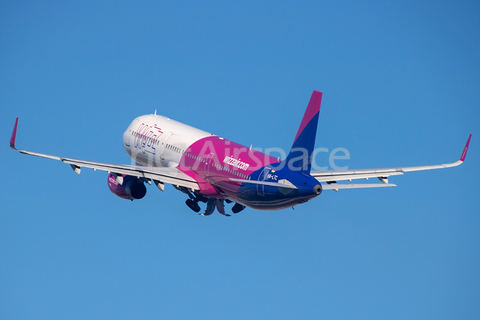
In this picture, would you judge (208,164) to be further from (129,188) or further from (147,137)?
(147,137)

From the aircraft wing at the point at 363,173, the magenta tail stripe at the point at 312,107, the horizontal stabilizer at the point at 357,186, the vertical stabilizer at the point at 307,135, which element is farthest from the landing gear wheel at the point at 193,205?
the magenta tail stripe at the point at 312,107

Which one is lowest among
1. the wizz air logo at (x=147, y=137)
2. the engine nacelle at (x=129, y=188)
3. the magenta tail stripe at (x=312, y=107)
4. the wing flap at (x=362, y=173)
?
the engine nacelle at (x=129, y=188)

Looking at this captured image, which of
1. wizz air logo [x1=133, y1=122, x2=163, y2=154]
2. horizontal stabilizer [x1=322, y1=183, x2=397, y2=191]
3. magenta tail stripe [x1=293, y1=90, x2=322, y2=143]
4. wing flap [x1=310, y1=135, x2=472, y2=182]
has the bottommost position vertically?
horizontal stabilizer [x1=322, y1=183, x2=397, y2=191]

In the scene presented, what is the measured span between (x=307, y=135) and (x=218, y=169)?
30.3 ft

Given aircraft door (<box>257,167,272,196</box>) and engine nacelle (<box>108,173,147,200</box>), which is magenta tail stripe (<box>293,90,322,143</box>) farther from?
engine nacelle (<box>108,173,147,200</box>)

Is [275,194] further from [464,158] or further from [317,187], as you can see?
[464,158]

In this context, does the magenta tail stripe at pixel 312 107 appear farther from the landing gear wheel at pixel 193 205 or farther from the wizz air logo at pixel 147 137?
the wizz air logo at pixel 147 137

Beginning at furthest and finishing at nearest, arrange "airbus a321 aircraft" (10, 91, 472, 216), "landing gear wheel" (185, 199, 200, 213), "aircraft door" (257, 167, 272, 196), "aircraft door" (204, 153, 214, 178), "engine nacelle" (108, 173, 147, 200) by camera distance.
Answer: "landing gear wheel" (185, 199, 200, 213)
"engine nacelle" (108, 173, 147, 200)
"aircraft door" (204, 153, 214, 178)
"aircraft door" (257, 167, 272, 196)
"airbus a321 aircraft" (10, 91, 472, 216)

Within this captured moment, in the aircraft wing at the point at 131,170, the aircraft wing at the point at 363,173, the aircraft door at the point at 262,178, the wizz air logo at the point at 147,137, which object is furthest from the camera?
the wizz air logo at the point at 147,137

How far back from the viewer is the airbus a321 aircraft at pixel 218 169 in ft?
140

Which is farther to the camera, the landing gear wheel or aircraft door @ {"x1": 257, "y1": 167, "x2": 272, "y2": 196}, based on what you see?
the landing gear wheel

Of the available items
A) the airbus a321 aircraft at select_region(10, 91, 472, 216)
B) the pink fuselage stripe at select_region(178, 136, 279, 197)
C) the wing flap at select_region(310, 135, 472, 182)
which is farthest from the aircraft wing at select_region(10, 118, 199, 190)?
the wing flap at select_region(310, 135, 472, 182)

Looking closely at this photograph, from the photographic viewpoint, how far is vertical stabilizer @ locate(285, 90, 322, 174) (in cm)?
4194

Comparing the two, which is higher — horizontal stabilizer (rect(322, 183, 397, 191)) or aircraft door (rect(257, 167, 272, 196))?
aircraft door (rect(257, 167, 272, 196))
